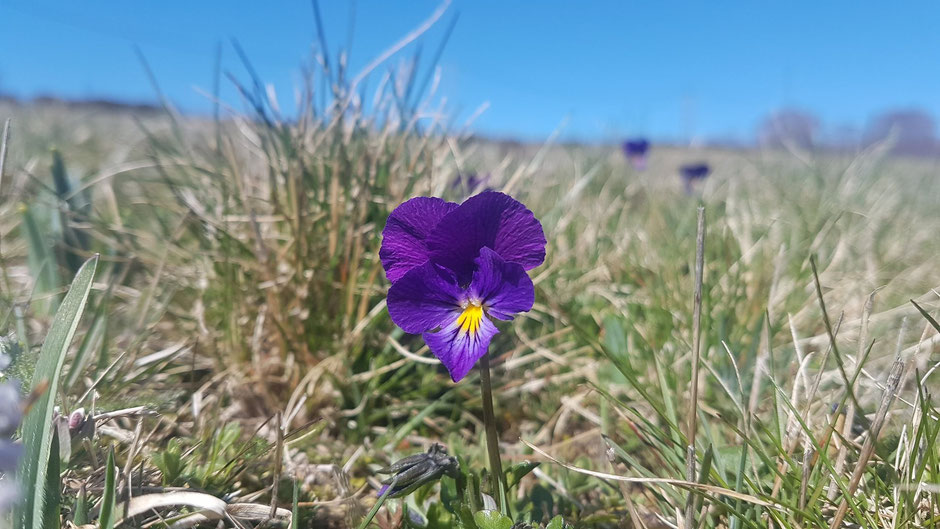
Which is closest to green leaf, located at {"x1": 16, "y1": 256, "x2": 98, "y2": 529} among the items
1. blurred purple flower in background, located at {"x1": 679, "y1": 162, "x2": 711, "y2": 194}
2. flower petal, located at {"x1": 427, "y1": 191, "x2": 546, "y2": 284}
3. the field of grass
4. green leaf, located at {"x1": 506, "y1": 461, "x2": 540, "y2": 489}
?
the field of grass

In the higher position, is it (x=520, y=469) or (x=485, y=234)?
(x=485, y=234)

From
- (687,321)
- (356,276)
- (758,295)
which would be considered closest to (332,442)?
(356,276)

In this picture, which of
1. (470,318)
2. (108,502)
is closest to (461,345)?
(470,318)

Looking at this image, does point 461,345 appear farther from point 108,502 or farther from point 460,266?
point 108,502

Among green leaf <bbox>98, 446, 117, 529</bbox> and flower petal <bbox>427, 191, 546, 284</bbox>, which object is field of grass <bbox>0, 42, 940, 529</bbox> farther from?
flower petal <bbox>427, 191, 546, 284</bbox>

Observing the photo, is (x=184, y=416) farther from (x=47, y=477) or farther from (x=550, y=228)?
(x=550, y=228)

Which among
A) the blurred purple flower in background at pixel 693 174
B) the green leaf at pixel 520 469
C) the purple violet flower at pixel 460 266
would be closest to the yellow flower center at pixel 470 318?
the purple violet flower at pixel 460 266

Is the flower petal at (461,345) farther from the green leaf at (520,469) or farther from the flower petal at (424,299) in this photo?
the green leaf at (520,469)
